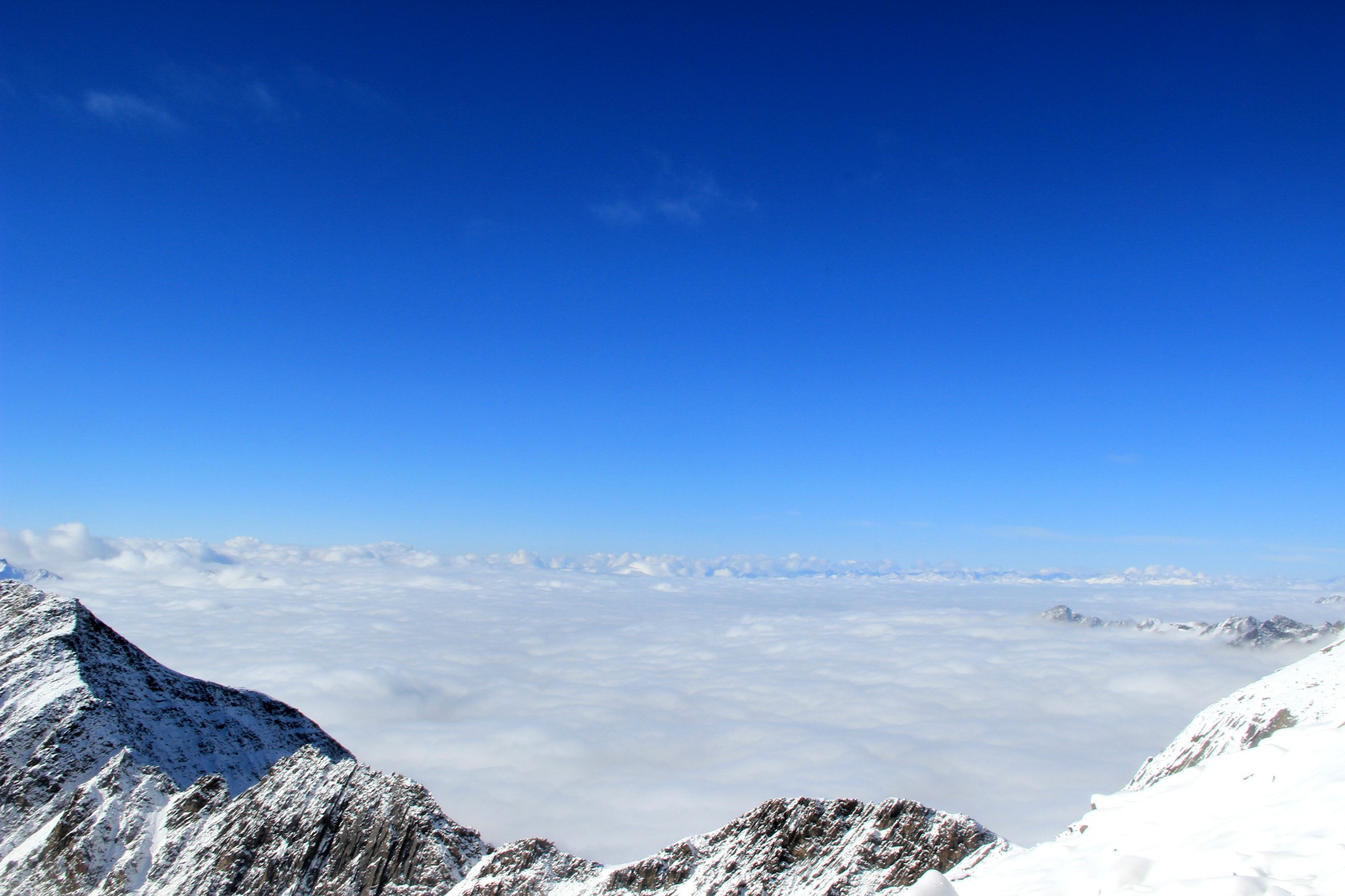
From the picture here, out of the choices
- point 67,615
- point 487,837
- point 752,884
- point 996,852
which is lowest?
point 487,837

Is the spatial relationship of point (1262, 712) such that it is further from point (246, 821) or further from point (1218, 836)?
point (246, 821)

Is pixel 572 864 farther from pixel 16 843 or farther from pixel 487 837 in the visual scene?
pixel 487 837

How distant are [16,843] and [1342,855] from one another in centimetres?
13351

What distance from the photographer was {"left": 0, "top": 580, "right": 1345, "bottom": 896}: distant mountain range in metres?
18.3

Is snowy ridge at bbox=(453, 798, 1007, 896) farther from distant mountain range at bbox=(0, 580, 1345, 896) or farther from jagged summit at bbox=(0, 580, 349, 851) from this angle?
jagged summit at bbox=(0, 580, 349, 851)

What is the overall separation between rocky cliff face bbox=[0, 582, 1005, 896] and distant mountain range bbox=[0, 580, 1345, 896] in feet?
0.72

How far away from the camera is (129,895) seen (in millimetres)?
77062

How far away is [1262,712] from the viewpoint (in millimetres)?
93438

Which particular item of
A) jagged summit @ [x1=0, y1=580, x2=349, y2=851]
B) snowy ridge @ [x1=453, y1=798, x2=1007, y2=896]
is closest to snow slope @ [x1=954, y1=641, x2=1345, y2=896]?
snowy ridge @ [x1=453, y1=798, x2=1007, y2=896]

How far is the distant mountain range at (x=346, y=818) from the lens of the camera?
18328mm

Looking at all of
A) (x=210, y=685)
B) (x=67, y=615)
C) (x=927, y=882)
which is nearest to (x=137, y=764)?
(x=210, y=685)

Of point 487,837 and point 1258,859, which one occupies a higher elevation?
point 1258,859

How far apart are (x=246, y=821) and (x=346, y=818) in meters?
15.2

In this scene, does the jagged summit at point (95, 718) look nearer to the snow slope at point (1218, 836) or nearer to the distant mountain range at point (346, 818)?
the distant mountain range at point (346, 818)
